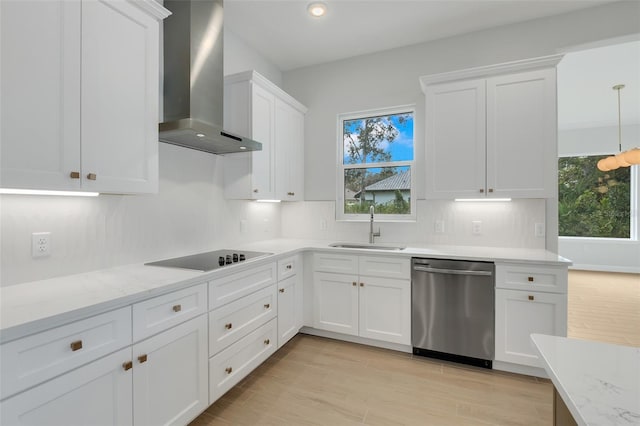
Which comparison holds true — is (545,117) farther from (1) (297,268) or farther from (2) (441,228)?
(1) (297,268)

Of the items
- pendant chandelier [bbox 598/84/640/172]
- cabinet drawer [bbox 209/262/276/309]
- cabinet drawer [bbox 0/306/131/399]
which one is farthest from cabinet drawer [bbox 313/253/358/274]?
pendant chandelier [bbox 598/84/640/172]

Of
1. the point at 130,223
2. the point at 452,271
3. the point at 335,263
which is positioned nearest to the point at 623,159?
the point at 452,271

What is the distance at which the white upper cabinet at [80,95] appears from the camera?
1263mm

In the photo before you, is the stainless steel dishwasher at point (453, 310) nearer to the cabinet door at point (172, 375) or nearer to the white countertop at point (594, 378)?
the white countertop at point (594, 378)

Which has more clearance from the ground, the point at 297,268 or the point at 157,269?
the point at 157,269

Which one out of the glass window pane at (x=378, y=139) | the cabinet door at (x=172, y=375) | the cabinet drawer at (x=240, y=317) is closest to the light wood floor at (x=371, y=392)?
the cabinet door at (x=172, y=375)

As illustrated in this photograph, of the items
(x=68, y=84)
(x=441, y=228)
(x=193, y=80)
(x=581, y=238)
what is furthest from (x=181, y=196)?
(x=581, y=238)

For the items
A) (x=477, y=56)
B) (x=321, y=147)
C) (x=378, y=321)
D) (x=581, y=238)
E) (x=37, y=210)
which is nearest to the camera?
(x=37, y=210)

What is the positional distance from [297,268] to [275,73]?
242 cm

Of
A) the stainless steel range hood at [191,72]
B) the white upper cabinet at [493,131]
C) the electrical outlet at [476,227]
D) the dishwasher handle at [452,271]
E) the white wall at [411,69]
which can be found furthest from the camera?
the electrical outlet at [476,227]

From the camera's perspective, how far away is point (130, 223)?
206 centimetres

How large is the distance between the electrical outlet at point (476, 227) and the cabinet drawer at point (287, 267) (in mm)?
1761

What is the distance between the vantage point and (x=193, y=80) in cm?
216

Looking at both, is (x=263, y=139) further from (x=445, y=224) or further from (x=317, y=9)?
(x=445, y=224)
